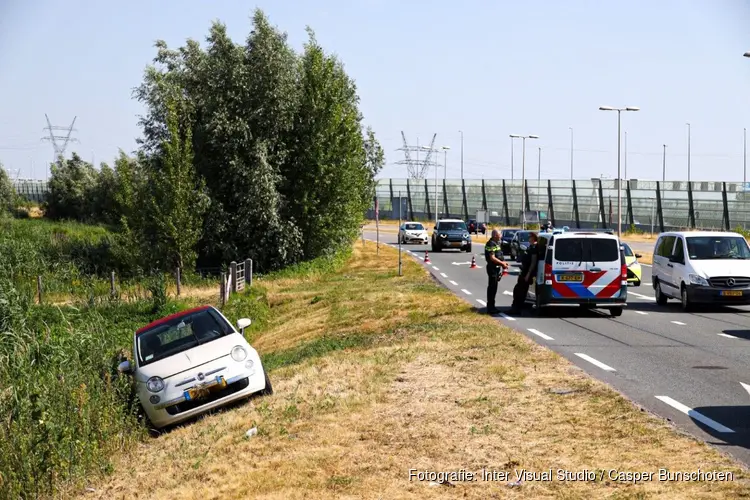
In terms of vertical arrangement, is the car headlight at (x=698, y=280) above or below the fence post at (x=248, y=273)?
above

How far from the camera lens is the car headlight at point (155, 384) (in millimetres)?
13398

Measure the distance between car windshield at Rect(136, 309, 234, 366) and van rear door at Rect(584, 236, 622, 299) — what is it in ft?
28.4

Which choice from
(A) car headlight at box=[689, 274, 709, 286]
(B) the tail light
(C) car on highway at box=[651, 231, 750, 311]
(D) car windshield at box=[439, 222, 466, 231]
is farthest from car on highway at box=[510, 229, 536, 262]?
(B) the tail light

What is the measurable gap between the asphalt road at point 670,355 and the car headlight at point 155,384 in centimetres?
591

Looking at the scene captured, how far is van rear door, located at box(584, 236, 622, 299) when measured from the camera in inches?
792

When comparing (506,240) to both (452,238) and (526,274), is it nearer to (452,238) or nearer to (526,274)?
(452,238)

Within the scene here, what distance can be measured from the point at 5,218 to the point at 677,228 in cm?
4574

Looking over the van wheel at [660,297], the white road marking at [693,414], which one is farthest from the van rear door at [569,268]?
the white road marking at [693,414]

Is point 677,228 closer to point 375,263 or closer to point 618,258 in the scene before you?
point 375,263

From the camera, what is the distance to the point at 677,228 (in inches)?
2655

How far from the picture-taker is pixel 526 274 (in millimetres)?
20781

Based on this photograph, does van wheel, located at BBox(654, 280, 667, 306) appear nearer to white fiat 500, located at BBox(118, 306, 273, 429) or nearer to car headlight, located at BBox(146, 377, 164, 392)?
white fiat 500, located at BBox(118, 306, 273, 429)

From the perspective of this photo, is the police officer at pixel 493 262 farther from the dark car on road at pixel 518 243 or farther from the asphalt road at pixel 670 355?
the dark car on road at pixel 518 243

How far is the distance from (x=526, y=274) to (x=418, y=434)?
11711 millimetres
